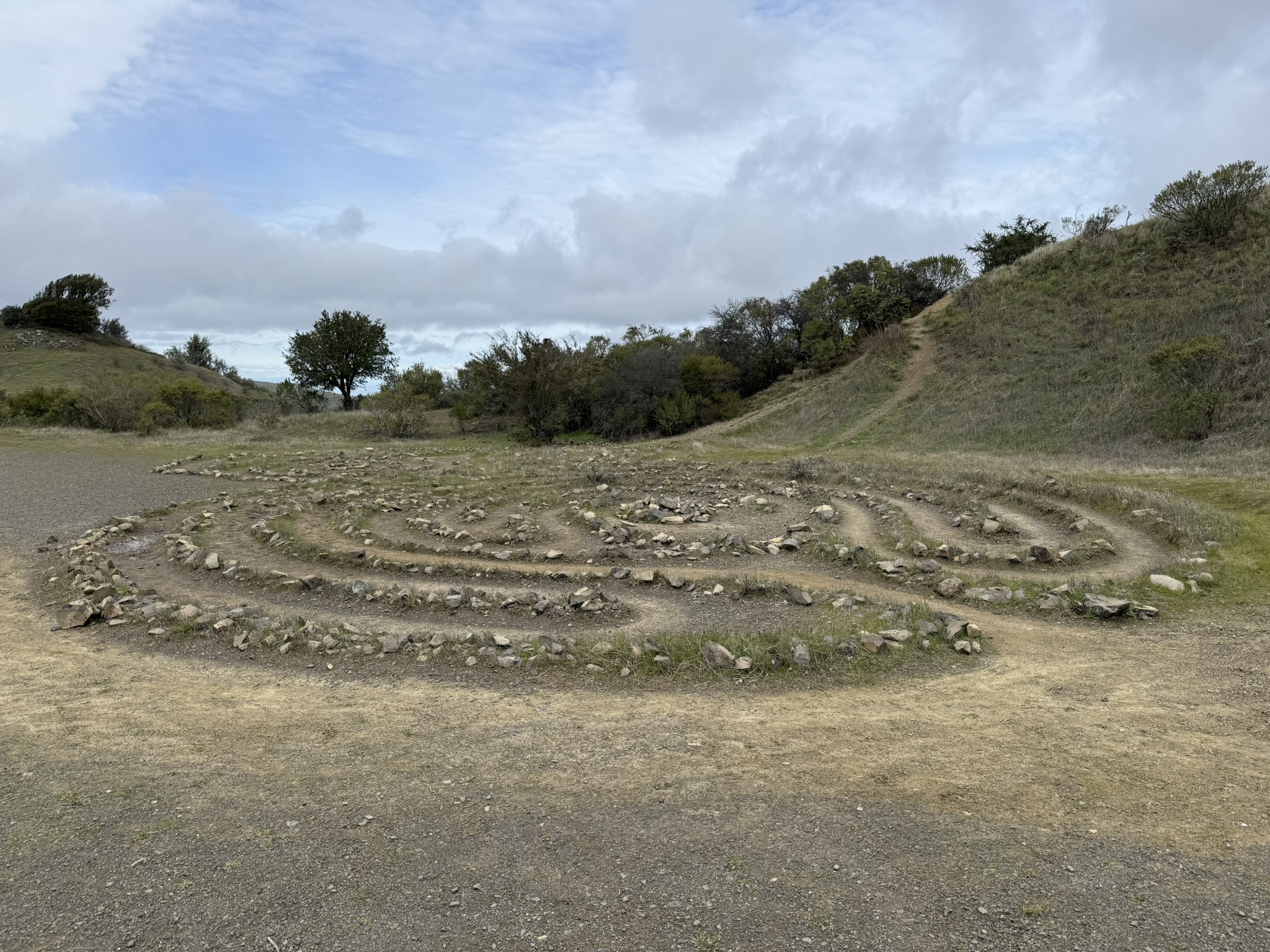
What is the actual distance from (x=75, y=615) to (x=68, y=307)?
8949 centimetres

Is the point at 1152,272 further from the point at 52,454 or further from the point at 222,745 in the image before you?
the point at 52,454

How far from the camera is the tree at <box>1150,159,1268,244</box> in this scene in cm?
3800

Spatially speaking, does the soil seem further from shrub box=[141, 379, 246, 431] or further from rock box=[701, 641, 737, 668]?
shrub box=[141, 379, 246, 431]

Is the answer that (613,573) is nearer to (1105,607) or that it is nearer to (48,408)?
(1105,607)

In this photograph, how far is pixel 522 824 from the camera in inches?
202

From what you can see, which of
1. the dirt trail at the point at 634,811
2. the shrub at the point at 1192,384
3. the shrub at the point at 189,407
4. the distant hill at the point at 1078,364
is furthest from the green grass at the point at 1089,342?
the shrub at the point at 189,407

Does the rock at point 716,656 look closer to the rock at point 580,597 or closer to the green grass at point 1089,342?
the rock at point 580,597

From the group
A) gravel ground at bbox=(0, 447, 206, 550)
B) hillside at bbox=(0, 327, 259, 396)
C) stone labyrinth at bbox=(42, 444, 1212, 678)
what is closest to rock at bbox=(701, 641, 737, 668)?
stone labyrinth at bbox=(42, 444, 1212, 678)

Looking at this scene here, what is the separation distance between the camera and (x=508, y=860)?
4.73 meters

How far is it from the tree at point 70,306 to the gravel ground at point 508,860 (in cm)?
9306

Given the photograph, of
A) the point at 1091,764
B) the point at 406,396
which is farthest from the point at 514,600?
the point at 406,396

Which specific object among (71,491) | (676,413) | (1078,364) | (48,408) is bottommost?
(71,491)

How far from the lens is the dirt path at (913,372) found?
34344 millimetres

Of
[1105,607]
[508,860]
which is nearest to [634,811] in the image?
[508,860]
